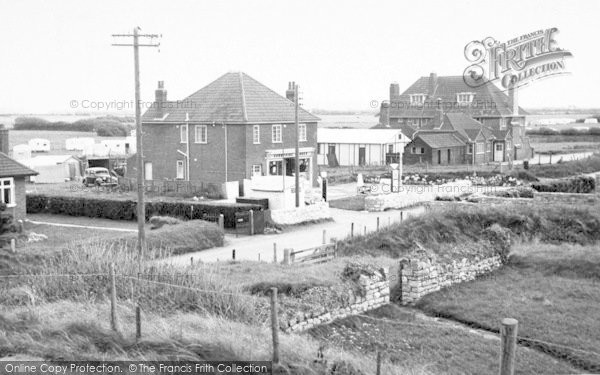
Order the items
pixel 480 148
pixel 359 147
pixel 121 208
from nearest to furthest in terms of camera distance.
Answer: pixel 121 208 < pixel 359 147 < pixel 480 148

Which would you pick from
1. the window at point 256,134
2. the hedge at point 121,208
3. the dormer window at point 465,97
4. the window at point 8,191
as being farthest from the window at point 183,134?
the dormer window at point 465,97

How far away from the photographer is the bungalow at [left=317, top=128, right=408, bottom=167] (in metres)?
68.9

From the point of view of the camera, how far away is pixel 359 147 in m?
69.9

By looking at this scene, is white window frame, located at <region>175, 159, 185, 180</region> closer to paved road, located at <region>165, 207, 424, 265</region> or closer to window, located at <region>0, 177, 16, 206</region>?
paved road, located at <region>165, 207, 424, 265</region>

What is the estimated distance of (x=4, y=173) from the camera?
34.7 metres

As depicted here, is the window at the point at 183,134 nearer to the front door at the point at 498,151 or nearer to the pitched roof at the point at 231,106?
the pitched roof at the point at 231,106

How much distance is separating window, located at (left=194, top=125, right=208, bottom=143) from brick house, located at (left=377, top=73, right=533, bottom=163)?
98.8 feet

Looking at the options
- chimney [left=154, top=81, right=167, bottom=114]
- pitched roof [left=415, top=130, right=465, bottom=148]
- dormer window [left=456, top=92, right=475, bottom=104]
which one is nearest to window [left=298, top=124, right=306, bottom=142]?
chimney [left=154, top=81, right=167, bottom=114]

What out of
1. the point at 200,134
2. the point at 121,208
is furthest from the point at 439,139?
the point at 121,208

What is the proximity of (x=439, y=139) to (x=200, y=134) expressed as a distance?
97.5 ft

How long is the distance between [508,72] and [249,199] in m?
46.1

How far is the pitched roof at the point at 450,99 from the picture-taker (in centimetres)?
8269

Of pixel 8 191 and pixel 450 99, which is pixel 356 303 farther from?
pixel 450 99

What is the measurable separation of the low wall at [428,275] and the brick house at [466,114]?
177 ft
